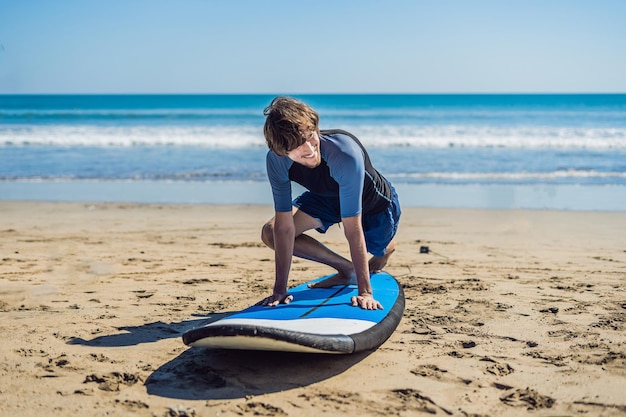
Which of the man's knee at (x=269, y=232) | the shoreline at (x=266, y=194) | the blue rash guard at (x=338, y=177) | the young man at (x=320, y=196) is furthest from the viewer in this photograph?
the shoreline at (x=266, y=194)

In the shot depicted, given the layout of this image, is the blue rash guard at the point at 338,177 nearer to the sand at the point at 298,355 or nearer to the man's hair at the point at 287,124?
the man's hair at the point at 287,124

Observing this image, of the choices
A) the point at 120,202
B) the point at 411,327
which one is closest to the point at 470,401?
the point at 411,327

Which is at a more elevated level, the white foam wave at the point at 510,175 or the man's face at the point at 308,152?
the man's face at the point at 308,152

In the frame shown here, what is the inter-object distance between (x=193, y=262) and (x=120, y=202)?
14.7 ft

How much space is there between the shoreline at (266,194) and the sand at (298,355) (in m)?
2.20

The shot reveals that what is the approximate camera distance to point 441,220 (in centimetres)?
851

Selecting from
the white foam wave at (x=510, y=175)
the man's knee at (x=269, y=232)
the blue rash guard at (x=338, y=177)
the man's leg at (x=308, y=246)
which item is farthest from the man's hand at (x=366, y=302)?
the white foam wave at (x=510, y=175)

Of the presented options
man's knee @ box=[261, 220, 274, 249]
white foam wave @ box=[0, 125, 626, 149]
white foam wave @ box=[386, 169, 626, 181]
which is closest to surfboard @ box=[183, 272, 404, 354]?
man's knee @ box=[261, 220, 274, 249]

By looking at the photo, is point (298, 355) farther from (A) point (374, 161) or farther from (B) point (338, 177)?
(A) point (374, 161)

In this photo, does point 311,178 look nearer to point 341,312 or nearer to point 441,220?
point 341,312

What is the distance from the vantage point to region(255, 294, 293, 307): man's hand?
3987 millimetres

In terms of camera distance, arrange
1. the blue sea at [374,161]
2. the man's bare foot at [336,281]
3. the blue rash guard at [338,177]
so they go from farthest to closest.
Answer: the blue sea at [374,161], the man's bare foot at [336,281], the blue rash guard at [338,177]

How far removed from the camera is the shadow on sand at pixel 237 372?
3141 millimetres

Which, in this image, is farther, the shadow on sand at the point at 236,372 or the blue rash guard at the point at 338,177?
the blue rash guard at the point at 338,177
